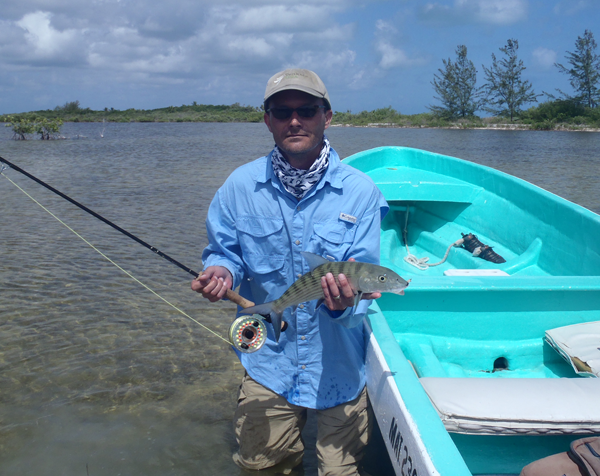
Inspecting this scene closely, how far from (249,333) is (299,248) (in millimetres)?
613

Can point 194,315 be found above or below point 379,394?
below

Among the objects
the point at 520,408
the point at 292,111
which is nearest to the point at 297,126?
the point at 292,111

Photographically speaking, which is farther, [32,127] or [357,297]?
[32,127]

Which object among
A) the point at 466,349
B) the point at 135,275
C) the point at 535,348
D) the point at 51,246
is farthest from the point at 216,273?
the point at 51,246

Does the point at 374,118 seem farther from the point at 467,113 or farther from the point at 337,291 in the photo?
the point at 337,291

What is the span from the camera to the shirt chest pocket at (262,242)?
9.64ft

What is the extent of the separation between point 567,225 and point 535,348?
215 centimetres

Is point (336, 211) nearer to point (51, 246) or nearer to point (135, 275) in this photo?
point (135, 275)

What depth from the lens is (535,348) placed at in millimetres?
4164

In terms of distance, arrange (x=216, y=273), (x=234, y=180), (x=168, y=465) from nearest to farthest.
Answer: (x=216, y=273), (x=234, y=180), (x=168, y=465)

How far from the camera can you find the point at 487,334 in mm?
4195

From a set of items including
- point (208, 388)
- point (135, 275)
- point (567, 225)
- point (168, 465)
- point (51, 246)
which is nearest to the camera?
point (168, 465)

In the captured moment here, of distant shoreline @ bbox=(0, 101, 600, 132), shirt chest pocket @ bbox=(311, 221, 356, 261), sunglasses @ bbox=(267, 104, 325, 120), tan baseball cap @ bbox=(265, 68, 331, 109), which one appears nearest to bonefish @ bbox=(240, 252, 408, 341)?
shirt chest pocket @ bbox=(311, 221, 356, 261)

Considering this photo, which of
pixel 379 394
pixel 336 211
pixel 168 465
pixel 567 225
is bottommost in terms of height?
pixel 168 465
